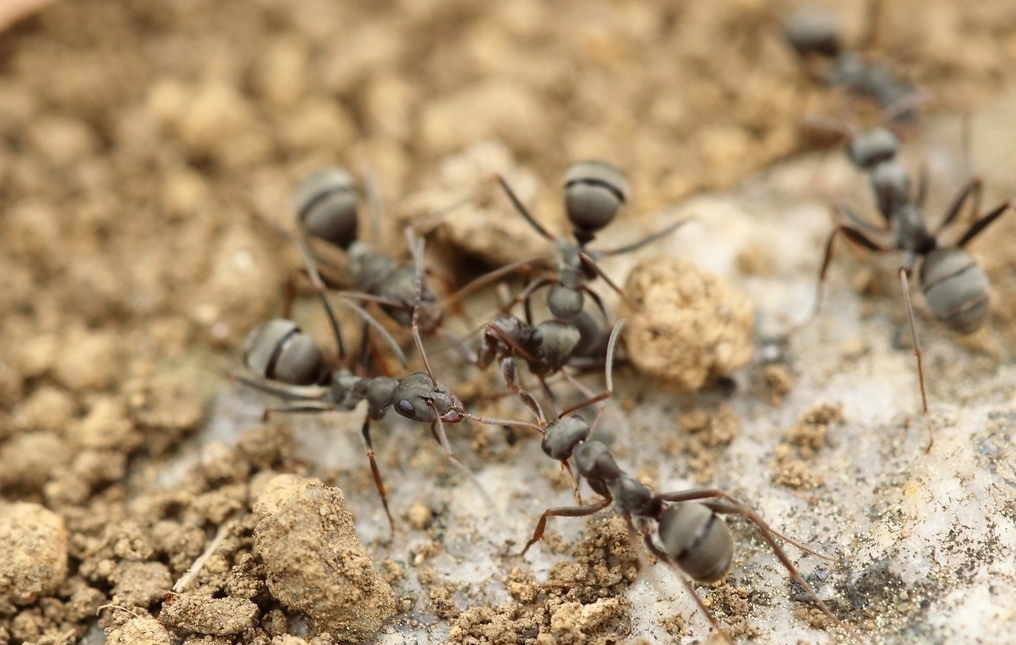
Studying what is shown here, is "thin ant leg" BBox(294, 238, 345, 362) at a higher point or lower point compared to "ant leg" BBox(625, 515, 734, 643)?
higher

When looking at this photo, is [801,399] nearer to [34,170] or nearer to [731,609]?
[731,609]

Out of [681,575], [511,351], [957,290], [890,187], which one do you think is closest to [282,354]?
[511,351]

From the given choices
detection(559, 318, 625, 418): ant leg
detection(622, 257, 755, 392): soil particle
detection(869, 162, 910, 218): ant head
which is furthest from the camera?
detection(869, 162, 910, 218): ant head

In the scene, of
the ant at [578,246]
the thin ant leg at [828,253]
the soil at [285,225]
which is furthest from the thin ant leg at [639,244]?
the thin ant leg at [828,253]

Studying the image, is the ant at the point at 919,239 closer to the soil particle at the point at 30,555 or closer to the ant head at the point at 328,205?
the ant head at the point at 328,205

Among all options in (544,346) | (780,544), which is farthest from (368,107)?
(780,544)

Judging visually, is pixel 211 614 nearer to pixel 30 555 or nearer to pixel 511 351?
pixel 30 555

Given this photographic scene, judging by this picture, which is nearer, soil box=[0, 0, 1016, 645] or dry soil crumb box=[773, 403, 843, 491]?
soil box=[0, 0, 1016, 645]

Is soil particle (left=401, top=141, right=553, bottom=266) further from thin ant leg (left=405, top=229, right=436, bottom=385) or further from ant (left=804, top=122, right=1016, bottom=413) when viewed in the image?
ant (left=804, top=122, right=1016, bottom=413)

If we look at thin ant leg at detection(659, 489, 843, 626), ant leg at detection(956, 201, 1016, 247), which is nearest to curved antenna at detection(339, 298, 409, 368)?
thin ant leg at detection(659, 489, 843, 626)
